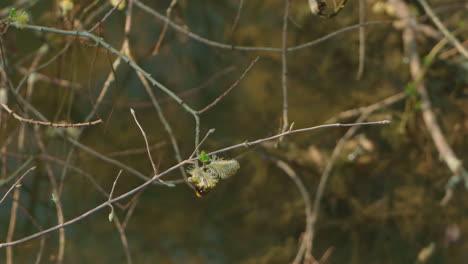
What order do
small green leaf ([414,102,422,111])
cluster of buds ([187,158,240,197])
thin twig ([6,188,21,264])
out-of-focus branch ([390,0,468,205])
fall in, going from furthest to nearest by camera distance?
1. small green leaf ([414,102,422,111])
2. out-of-focus branch ([390,0,468,205])
3. thin twig ([6,188,21,264])
4. cluster of buds ([187,158,240,197])

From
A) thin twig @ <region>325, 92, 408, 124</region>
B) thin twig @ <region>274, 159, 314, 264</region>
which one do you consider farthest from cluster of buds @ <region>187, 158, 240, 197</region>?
thin twig @ <region>325, 92, 408, 124</region>

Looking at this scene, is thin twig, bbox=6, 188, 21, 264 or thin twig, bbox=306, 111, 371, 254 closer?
thin twig, bbox=6, 188, 21, 264

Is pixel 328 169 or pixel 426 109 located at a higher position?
pixel 426 109

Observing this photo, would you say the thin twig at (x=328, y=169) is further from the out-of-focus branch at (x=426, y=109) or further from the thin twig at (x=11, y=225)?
the thin twig at (x=11, y=225)

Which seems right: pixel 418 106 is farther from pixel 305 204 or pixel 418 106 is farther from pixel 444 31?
pixel 305 204

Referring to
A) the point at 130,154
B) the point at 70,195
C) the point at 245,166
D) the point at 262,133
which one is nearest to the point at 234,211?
the point at 245,166

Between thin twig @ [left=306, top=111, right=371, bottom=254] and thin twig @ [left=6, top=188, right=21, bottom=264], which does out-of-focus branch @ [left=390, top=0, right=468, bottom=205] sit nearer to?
thin twig @ [left=306, top=111, right=371, bottom=254]

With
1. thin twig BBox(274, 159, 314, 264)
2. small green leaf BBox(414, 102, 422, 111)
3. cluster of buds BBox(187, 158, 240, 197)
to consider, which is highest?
cluster of buds BBox(187, 158, 240, 197)

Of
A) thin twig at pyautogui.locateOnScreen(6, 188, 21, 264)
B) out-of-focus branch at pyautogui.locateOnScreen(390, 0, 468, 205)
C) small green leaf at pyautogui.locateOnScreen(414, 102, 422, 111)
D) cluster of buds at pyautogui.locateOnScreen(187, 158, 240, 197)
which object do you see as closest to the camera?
cluster of buds at pyautogui.locateOnScreen(187, 158, 240, 197)

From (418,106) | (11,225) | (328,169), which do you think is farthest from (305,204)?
(11,225)
